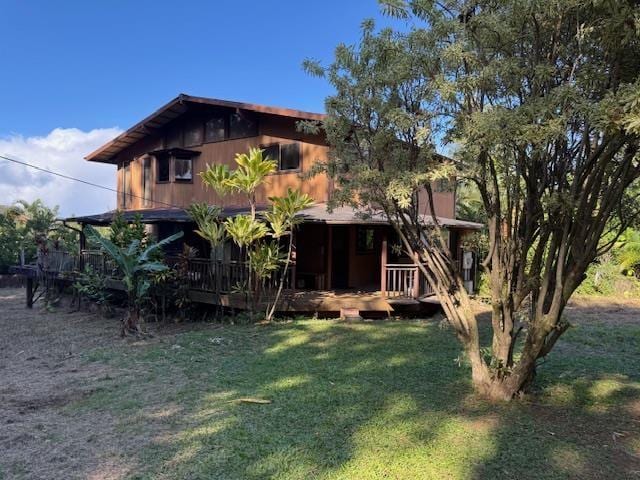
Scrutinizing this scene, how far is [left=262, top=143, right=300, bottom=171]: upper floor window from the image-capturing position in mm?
14539

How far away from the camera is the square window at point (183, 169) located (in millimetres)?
17453

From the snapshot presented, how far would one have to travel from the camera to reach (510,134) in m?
4.60

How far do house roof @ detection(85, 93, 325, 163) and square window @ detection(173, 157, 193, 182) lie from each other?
176 centimetres

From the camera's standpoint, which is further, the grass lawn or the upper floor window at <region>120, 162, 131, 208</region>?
the upper floor window at <region>120, 162, 131, 208</region>

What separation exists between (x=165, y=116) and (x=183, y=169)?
215 centimetres

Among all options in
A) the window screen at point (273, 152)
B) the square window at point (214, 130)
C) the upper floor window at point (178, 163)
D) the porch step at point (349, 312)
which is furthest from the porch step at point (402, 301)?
the upper floor window at point (178, 163)

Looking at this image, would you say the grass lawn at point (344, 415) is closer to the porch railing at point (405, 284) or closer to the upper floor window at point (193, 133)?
the porch railing at point (405, 284)

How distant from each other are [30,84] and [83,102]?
2611 mm

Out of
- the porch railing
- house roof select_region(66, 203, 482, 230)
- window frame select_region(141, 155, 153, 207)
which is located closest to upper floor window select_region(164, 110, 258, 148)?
window frame select_region(141, 155, 153, 207)

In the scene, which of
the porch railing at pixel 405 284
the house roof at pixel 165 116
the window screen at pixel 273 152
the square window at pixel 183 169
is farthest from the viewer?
the square window at pixel 183 169

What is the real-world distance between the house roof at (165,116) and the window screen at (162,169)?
141 cm

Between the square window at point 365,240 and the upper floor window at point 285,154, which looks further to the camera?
the square window at point 365,240

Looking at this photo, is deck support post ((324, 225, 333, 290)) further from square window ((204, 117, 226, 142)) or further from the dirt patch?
the dirt patch

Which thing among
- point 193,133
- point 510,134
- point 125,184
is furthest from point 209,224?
point 125,184
